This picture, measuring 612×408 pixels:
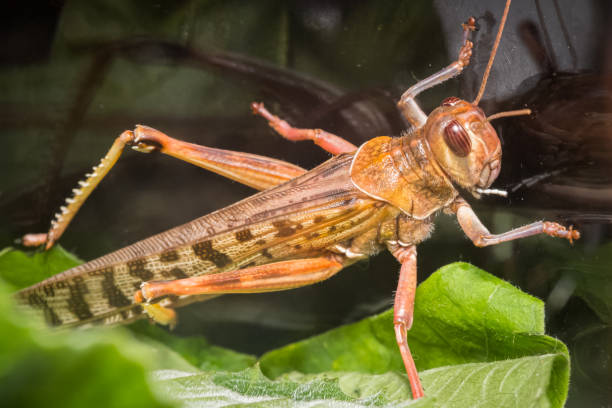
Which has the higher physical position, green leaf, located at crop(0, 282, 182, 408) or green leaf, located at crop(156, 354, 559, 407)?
green leaf, located at crop(0, 282, 182, 408)

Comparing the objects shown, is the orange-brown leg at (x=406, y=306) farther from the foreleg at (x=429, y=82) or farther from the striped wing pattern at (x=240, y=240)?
the foreleg at (x=429, y=82)

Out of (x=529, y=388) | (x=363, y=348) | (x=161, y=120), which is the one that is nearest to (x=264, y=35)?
(x=161, y=120)

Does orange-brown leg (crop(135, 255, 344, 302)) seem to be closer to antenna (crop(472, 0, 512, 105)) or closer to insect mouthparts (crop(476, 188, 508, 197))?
insect mouthparts (crop(476, 188, 508, 197))

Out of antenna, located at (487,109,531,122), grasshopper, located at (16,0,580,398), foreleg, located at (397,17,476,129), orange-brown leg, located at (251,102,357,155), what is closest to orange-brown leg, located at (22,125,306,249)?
grasshopper, located at (16,0,580,398)

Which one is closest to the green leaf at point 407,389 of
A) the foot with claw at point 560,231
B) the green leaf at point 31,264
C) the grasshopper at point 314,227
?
the grasshopper at point 314,227

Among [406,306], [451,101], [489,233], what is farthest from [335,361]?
[451,101]

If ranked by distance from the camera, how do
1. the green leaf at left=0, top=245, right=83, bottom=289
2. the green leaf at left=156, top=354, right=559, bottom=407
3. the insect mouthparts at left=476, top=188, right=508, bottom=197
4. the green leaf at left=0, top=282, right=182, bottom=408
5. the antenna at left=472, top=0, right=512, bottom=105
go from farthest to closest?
the green leaf at left=0, top=245, right=83, bottom=289 < the insect mouthparts at left=476, top=188, right=508, bottom=197 < the antenna at left=472, top=0, right=512, bottom=105 < the green leaf at left=156, top=354, right=559, bottom=407 < the green leaf at left=0, top=282, right=182, bottom=408

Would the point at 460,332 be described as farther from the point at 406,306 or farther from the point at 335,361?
the point at 335,361
